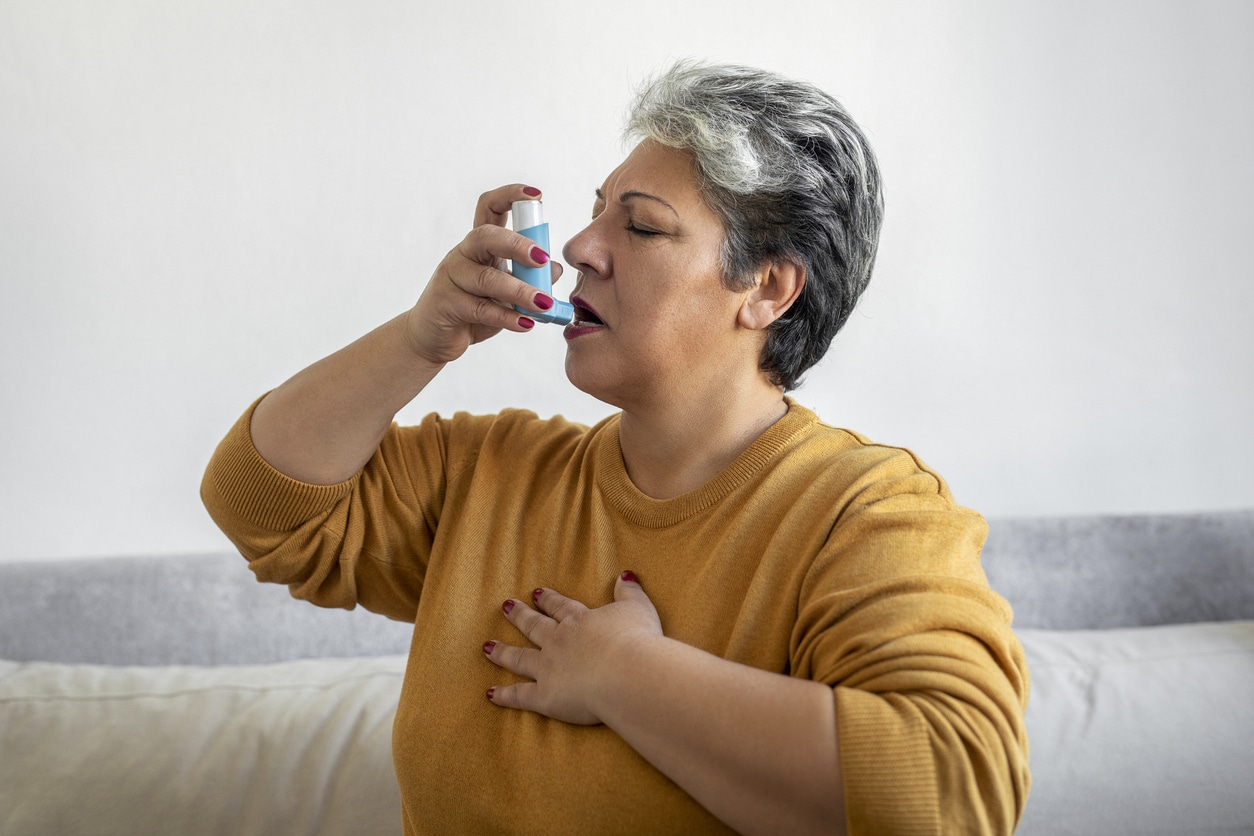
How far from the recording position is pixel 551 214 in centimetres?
192

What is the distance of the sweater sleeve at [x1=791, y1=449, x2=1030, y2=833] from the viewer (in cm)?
85

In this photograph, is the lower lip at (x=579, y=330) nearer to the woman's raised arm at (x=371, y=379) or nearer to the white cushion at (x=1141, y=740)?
the woman's raised arm at (x=371, y=379)

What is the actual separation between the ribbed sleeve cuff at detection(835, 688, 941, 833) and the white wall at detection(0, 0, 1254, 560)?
1.20 meters

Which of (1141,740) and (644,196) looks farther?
(1141,740)

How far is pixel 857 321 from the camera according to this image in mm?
2010

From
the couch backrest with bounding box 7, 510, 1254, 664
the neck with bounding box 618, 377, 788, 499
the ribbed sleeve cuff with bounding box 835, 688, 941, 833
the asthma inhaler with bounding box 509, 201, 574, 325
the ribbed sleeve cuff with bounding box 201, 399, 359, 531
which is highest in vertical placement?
the asthma inhaler with bounding box 509, 201, 574, 325

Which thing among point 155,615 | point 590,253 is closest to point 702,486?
point 590,253

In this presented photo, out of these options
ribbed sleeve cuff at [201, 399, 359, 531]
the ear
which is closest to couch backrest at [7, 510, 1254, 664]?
ribbed sleeve cuff at [201, 399, 359, 531]

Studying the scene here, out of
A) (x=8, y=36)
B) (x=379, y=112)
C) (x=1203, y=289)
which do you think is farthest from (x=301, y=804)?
(x=1203, y=289)

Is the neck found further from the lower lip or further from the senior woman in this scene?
the lower lip

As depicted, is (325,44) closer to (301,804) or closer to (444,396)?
(444,396)

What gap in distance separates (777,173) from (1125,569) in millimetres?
1298

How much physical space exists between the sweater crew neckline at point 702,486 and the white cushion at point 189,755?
643 mm

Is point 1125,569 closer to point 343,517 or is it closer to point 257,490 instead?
point 343,517
